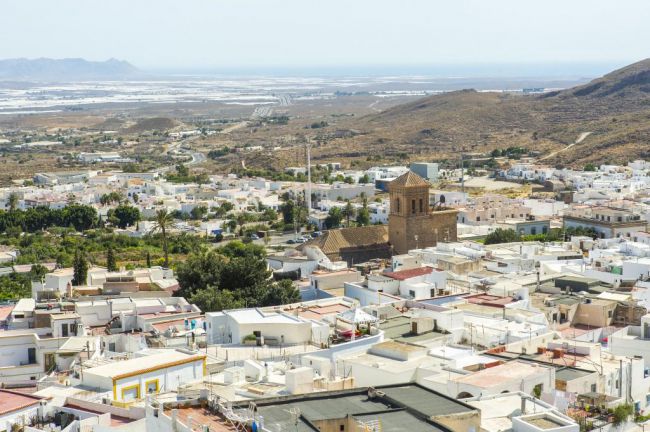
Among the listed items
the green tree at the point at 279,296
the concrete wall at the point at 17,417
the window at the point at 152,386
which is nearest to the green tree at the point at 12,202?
the green tree at the point at 279,296

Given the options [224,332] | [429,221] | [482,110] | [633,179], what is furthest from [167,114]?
[224,332]

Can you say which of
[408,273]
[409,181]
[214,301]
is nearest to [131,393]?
[214,301]

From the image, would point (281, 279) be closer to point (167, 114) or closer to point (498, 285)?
point (498, 285)

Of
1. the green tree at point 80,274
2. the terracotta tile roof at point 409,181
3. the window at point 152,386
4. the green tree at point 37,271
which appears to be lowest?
the green tree at point 37,271

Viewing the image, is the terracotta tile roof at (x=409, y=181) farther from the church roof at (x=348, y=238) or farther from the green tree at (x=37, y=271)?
the green tree at (x=37, y=271)

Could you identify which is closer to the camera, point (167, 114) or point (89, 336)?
point (89, 336)

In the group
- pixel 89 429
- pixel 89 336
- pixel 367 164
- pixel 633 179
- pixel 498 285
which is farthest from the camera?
pixel 367 164
